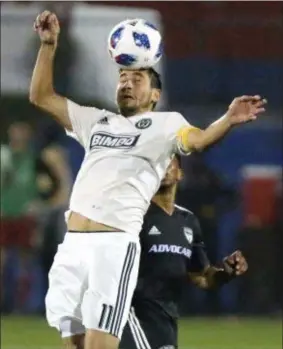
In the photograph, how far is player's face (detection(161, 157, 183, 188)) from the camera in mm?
6508

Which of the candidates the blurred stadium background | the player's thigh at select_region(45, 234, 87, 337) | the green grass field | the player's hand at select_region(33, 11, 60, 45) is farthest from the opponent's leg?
the blurred stadium background

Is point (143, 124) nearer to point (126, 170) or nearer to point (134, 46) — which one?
point (126, 170)

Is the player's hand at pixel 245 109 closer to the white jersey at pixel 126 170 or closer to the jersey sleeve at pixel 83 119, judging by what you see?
the white jersey at pixel 126 170

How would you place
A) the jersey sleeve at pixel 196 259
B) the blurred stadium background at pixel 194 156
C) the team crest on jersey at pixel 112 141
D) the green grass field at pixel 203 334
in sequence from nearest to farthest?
the team crest on jersey at pixel 112 141 < the jersey sleeve at pixel 196 259 < the green grass field at pixel 203 334 < the blurred stadium background at pixel 194 156

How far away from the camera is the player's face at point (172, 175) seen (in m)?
6.51

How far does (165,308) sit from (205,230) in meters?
5.49

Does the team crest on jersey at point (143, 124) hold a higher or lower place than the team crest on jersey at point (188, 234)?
higher

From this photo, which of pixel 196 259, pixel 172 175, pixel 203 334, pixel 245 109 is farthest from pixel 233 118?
pixel 203 334

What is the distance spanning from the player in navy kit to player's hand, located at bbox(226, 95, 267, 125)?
32.3 inches

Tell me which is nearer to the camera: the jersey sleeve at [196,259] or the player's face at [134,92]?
the player's face at [134,92]

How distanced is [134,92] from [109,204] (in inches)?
21.6

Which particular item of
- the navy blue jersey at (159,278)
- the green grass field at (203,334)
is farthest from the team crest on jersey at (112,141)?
the green grass field at (203,334)

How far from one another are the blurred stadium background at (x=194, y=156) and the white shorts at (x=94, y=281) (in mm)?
5134

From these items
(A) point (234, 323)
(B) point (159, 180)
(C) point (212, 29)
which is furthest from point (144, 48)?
(C) point (212, 29)
